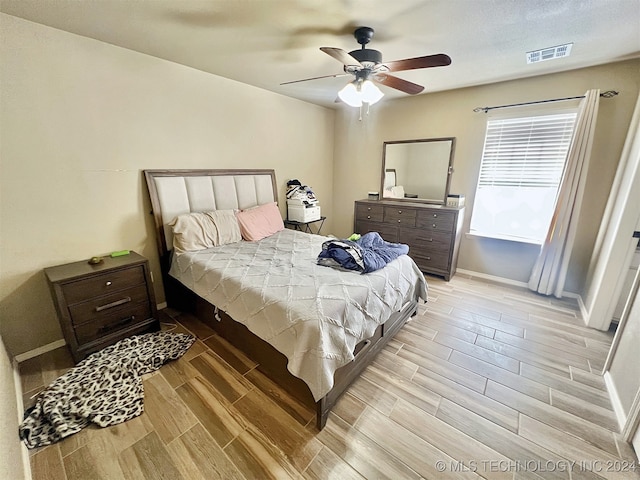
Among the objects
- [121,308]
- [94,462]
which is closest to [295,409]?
[94,462]

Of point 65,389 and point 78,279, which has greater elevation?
point 78,279

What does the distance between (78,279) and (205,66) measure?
222cm

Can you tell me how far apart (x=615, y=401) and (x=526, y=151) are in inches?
100

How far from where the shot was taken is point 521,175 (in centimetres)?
307

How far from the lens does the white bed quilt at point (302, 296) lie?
1386 millimetres

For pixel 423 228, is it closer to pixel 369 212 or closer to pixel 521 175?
pixel 369 212

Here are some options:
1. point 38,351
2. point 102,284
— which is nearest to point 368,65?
point 102,284

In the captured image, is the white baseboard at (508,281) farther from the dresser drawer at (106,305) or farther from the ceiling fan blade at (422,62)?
the dresser drawer at (106,305)

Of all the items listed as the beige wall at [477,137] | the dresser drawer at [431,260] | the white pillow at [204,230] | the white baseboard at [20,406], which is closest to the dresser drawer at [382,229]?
the dresser drawer at [431,260]

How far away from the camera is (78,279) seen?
185cm

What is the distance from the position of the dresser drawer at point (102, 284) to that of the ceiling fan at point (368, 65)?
2.24 m

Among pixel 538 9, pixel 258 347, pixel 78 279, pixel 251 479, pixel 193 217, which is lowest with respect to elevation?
pixel 251 479

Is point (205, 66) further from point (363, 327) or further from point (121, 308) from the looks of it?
point (363, 327)

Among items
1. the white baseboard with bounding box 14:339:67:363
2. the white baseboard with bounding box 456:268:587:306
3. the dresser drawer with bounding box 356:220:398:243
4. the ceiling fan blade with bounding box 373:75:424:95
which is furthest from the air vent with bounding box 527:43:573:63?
the white baseboard with bounding box 14:339:67:363
